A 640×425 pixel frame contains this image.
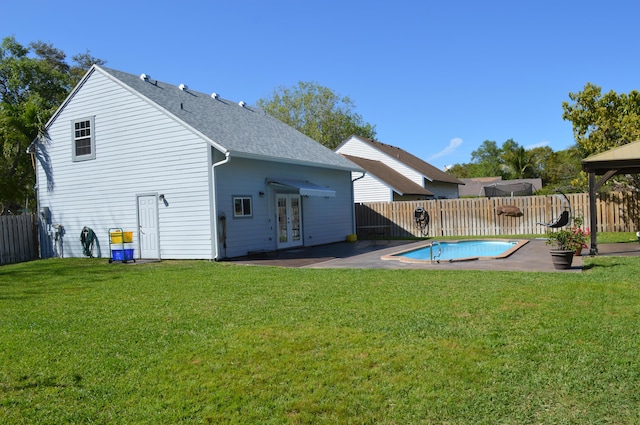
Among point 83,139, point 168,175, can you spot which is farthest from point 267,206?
point 83,139

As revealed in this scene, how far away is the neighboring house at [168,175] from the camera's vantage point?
1497 centimetres

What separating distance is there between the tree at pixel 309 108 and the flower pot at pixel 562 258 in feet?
135

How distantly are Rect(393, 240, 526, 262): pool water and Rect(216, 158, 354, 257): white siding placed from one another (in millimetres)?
4524

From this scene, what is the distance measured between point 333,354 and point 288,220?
44.2ft

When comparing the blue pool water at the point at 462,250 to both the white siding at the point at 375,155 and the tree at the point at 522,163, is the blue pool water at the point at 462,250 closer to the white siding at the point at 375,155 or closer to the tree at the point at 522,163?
the white siding at the point at 375,155

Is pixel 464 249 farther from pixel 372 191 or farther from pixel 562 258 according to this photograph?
pixel 372 191

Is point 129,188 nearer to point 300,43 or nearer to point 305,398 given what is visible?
point 300,43

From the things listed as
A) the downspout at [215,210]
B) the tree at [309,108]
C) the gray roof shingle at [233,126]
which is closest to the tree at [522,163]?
the tree at [309,108]

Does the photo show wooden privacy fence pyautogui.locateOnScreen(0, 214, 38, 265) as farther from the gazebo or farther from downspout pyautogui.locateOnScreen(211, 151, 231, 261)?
the gazebo

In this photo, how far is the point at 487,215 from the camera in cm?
2316

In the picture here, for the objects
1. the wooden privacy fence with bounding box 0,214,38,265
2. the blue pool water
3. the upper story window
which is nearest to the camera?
the blue pool water

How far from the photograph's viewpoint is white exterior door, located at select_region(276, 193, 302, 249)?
17812 mm

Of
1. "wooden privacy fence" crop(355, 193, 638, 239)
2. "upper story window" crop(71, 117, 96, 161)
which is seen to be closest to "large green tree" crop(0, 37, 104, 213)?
"upper story window" crop(71, 117, 96, 161)

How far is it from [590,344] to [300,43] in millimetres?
19150
